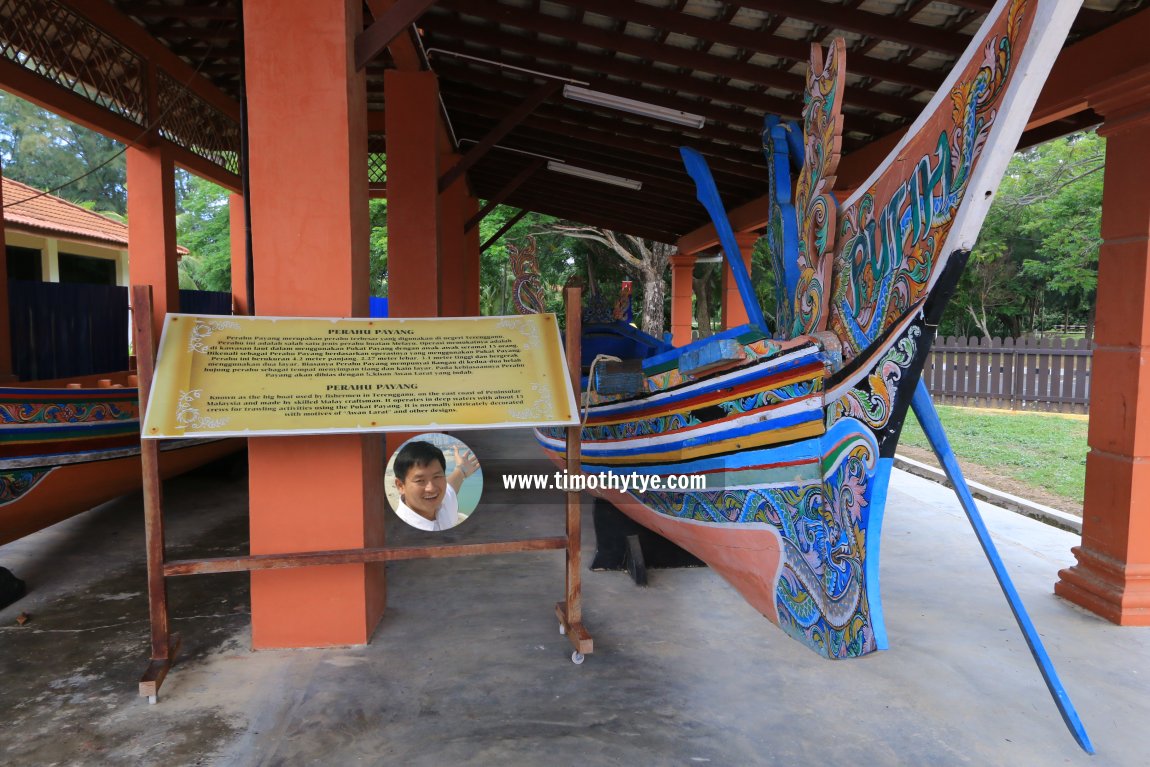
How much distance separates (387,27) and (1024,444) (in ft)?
25.9

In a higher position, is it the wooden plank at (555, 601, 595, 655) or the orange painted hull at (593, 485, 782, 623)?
the orange painted hull at (593, 485, 782, 623)

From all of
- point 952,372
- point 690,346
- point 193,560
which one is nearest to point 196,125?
point 193,560

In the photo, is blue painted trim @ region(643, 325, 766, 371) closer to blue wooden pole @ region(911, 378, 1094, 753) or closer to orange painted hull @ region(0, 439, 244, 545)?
blue wooden pole @ region(911, 378, 1094, 753)

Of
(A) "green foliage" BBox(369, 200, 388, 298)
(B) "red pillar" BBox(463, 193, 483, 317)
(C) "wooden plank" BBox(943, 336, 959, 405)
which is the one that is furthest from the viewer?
(A) "green foliage" BBox(369, 200, 388, 298)

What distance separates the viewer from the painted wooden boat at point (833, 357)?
2.22 meters

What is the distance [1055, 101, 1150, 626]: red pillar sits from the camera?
3.21 metres

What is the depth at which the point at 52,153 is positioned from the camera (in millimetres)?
24438

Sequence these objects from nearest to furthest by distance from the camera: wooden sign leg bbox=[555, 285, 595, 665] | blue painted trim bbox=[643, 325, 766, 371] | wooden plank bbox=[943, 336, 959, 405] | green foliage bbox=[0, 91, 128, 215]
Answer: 1. wooden sign leg bbox=[555, 285, 595, 665]
2. blue painted trim bbox=[643, 325, 766, 371]
3. wooden plank bbox=[943, 336, 959, 405]
4. green foliage bbox=[0, 91, 128, 215]

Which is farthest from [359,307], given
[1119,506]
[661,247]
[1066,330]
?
[1066,330]

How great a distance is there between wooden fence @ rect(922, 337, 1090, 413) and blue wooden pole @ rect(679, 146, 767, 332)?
809cm

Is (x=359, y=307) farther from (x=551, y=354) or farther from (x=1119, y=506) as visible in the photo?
(x=1119, y=506)

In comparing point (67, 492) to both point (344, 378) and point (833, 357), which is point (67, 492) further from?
point (833, 357)

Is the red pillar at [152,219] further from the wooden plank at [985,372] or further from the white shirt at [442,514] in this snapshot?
the wooden plank at [985,372]

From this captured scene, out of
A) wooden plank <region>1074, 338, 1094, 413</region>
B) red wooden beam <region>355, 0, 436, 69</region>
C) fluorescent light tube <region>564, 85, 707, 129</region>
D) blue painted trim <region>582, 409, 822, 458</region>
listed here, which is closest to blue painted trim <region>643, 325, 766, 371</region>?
blue painted trim <region>582, 409, 822, 458</region>
